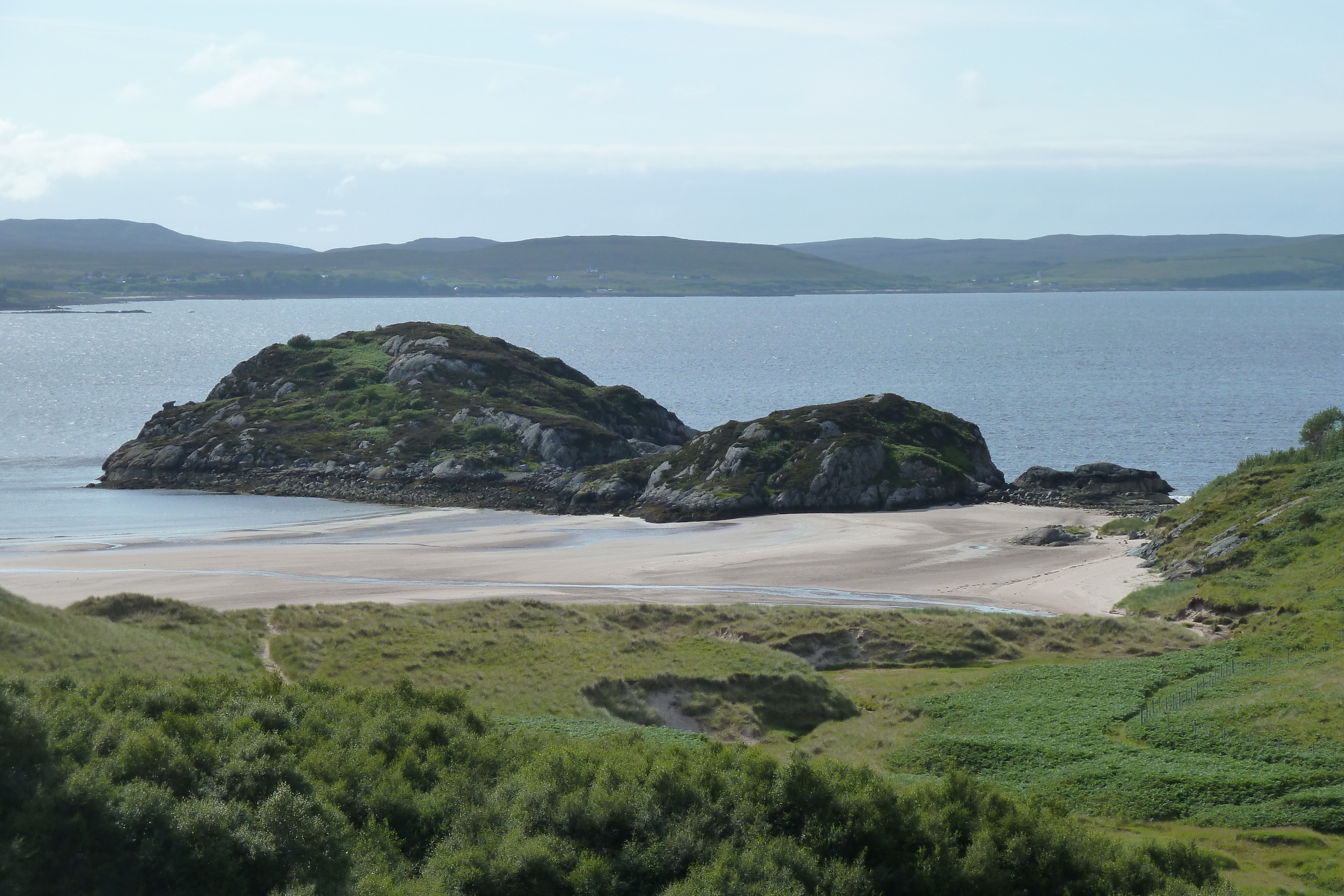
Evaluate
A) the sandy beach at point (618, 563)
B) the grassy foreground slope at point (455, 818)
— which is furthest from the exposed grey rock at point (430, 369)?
Result: the grassy foreground slope at point (455, 818)

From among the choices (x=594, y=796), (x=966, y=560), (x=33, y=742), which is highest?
(x=33, y=742)

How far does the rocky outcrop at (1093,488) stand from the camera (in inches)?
2815

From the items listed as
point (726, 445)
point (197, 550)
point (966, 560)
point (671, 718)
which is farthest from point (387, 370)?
point (671, 718)

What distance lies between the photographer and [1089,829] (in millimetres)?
22422

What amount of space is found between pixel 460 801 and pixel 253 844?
4084 millimetres

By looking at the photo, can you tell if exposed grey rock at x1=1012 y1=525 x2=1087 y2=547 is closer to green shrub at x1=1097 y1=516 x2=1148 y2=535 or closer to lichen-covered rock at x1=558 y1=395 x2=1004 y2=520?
green shrub at x1=1097 y1=516 x2=1148 y2=535

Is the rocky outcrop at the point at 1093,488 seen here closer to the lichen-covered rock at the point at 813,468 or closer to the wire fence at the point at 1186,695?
the lichen-covered rock at the point at 813,468

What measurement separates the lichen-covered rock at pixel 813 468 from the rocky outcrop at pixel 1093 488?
2145mm

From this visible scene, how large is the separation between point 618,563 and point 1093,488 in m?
33.2

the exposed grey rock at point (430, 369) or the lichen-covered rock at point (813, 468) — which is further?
the exposed grey rock at point (430, 369)

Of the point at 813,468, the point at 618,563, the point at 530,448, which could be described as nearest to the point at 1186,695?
the point at 618,563

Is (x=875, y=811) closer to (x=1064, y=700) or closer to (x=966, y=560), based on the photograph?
(x=1064, y=700)

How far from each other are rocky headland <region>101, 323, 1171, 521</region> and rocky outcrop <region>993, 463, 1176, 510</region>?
15 centimetres

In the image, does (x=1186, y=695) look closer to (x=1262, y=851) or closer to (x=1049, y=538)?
(x=1262, y=851)
